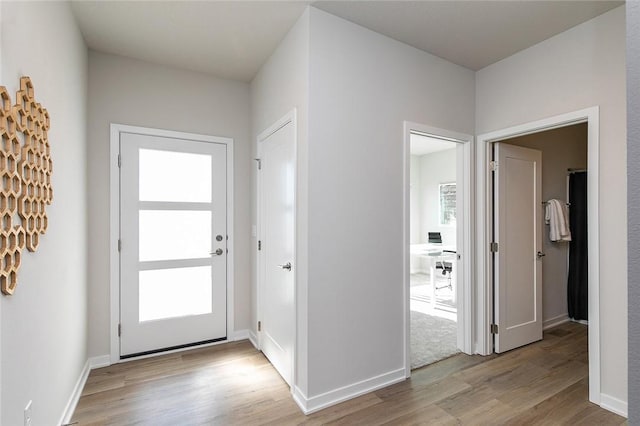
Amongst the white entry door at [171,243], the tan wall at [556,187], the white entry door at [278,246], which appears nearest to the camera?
the white entry door at [278,246]

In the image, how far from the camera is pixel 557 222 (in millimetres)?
3555

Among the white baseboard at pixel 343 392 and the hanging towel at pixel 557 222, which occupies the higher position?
the hanging towel at pixel 557 222

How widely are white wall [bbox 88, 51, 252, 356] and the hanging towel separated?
3.45 meters

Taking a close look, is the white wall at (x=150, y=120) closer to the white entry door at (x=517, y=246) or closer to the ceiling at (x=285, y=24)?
the ceiling at (x=285, y=24)

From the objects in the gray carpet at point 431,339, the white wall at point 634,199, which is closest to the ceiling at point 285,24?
the white wall at point 634,199

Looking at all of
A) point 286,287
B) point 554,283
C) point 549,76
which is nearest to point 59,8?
point 286,287

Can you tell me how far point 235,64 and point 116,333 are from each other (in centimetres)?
276

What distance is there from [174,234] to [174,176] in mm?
576

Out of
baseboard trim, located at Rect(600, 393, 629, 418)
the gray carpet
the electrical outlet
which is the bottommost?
the gray carpet

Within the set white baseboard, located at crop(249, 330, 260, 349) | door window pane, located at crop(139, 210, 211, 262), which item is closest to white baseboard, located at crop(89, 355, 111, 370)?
door window pane, located at crop(139, 210, 211, 262)

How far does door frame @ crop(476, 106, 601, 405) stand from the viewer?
2.25 metres

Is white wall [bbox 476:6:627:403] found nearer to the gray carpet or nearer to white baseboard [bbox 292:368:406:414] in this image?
the gray carpet

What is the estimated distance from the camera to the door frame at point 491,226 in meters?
2.25

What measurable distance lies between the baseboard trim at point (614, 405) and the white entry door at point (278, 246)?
7.36 ft
